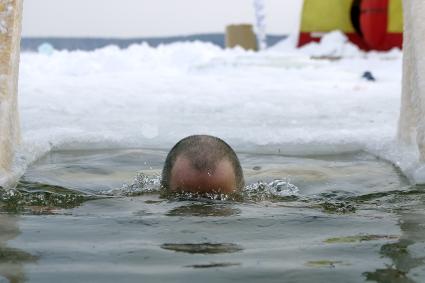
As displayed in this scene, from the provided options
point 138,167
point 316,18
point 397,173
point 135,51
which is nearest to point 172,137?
point 138,167

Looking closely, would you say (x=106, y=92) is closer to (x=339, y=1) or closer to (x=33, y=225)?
(x=33, y=225)

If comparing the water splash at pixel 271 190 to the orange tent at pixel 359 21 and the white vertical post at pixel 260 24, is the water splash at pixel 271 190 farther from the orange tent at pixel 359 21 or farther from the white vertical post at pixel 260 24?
the white vertical post at pixel 260 24

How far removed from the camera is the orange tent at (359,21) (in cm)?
1229

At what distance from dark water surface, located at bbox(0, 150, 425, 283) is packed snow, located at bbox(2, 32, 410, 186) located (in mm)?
515

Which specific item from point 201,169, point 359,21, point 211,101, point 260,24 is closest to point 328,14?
point 359,21

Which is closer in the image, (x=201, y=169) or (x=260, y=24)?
(x=201, y=169)

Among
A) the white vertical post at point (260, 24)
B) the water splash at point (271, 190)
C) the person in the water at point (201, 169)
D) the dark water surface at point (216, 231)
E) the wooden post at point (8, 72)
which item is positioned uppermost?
the white vertical post at point (260, 24)

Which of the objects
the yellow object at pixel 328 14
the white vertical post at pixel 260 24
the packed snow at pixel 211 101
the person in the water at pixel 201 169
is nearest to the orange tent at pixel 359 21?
the yellow object at pixel 328 14

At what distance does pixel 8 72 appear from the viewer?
3270 mm

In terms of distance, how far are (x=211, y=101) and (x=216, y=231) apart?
436 centimetres

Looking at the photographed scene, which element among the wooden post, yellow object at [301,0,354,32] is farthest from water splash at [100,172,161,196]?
yellow object at [301,0,354,32]

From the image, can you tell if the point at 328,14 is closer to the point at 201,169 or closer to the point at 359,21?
the point at 359,21

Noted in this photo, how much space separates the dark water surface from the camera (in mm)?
1812

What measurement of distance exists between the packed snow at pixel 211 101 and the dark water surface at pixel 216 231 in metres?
0.51
